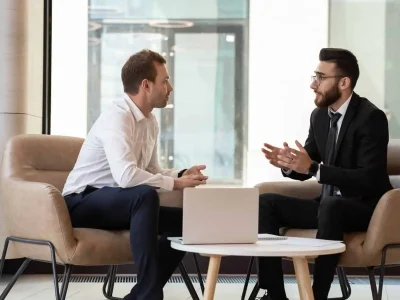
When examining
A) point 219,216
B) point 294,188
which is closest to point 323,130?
point 294,188

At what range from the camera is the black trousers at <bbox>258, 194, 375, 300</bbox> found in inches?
119

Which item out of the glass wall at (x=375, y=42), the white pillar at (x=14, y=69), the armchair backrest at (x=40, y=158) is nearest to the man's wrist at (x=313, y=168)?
the armchair backrest at (x=40, y=158)

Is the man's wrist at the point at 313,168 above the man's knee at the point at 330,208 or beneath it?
above

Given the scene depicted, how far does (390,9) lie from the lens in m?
4.88

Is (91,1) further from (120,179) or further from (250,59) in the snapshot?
(120,179)

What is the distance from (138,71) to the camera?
3418mm

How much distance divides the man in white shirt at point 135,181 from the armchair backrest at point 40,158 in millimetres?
225

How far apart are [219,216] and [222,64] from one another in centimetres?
242

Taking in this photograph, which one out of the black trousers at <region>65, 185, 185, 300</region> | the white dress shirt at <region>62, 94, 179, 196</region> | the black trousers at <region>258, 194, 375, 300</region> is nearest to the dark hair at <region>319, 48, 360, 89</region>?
the black trousers at <region>258, 194, 375, 300</region>

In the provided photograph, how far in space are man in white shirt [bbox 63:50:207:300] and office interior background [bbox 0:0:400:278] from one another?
1.39m

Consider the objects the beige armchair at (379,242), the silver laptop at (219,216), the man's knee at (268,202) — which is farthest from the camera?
the man's knee at (268,202)

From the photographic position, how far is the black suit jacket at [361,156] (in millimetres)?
3236

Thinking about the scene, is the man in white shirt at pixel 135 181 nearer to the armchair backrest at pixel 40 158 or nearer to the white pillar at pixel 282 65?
the armchair backrest at pixel 40 158

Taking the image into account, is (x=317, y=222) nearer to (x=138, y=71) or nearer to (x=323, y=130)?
(x=323, y=130)
